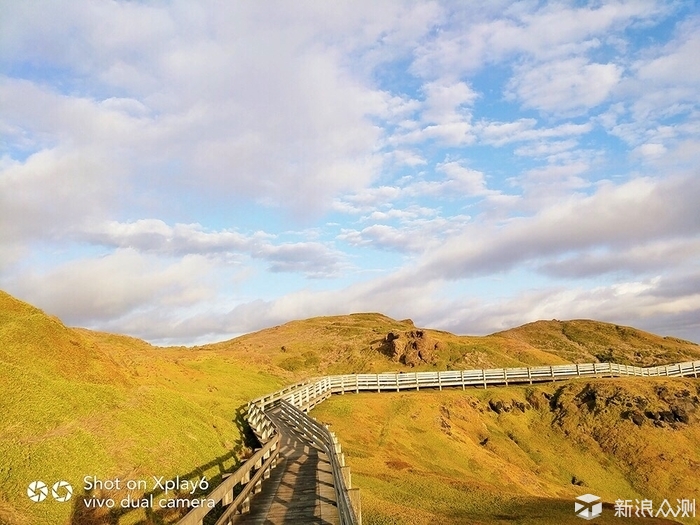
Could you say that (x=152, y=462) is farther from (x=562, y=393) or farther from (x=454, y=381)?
(x=562, y=393)

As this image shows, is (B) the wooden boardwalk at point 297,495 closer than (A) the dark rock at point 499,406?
Yes

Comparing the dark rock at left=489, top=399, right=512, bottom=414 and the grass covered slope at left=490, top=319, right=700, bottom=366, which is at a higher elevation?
the grass covered slope at left=490, top=319, right=700, bottom=366

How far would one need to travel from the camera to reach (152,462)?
13.1 m

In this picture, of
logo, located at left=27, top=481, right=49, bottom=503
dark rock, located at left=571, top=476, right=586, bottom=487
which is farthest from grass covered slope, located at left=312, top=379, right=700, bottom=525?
logo, located at left=27, top=481, right=49, bottom=503

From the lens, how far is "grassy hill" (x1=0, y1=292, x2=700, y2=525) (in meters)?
11.2

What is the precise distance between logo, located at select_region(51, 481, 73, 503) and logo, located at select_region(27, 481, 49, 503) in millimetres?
167

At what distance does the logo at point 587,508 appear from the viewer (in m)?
16.7

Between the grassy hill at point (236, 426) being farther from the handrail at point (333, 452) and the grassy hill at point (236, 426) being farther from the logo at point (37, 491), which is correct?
the handrail at point (333, 452)

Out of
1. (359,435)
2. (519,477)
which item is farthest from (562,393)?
(359,435)

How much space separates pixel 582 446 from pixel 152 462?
137 ft

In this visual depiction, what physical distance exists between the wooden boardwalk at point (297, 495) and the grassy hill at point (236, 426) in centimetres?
191

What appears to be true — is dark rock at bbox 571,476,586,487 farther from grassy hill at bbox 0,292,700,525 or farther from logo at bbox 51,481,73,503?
logo at bbox 51,481,73,503

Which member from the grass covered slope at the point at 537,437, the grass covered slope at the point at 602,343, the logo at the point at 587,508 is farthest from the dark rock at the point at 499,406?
the grass covered slope at the point at 602,343

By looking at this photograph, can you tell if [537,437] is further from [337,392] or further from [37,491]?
[37,491]
